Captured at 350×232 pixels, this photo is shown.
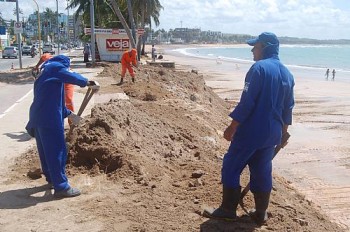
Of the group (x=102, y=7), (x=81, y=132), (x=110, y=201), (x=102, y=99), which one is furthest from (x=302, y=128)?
(x=102, y=7)

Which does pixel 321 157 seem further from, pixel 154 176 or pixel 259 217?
pixel 259 217

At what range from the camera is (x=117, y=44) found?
33.1m

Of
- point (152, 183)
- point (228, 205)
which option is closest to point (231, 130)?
point (228, 205)

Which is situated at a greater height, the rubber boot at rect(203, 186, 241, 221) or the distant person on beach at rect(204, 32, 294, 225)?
the distant person on beach at rect(204, 32, 294, 225)

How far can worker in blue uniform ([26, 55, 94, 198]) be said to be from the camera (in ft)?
16.8

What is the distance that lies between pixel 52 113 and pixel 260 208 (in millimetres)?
2493

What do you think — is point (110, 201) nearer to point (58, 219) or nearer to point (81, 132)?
point (58, 219)

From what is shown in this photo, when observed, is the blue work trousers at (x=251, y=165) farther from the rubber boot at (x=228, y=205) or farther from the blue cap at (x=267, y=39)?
the blue cap at (x=267, y=39)

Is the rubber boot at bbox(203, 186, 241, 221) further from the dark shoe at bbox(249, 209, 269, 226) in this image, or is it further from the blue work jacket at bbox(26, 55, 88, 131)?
the blue work jacket at bbox(26, 55, 88, 131)

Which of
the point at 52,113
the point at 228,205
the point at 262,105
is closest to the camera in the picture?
the point at 262,105

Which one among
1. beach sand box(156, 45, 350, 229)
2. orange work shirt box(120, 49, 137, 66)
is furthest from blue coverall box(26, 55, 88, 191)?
orange work shirt box(120, 49, 137, 66)

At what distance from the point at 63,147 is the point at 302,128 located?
11.8 metres

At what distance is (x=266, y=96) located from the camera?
13.9 ft

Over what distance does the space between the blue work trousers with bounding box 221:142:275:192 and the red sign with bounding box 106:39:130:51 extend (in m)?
29.3
